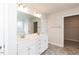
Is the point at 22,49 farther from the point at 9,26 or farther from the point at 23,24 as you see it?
the point at 9,26

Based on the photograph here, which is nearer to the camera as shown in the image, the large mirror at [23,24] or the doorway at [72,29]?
the large mirror at [23,24]

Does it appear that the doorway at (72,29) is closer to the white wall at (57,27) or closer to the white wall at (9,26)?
the white wall at (57,27)

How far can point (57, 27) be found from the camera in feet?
13.8

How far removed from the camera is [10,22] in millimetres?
1177

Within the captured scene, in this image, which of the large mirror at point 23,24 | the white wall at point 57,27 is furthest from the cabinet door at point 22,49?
the white wall at point 57,27

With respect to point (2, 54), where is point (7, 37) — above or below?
above

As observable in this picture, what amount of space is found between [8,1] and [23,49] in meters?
1.14

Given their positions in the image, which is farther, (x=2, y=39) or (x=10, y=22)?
(x=10, y=22)

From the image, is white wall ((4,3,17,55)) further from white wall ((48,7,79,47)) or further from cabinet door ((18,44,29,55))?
white wall ((48,7,79,47))

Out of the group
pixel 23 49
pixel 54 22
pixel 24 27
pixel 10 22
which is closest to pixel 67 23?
pixel 54 22

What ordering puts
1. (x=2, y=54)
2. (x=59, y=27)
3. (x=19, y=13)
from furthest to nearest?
(x=59, y=27) → (x=19, y=13) → (x=2, y=54)

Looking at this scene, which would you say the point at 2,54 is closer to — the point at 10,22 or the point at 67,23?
the point at 10,22

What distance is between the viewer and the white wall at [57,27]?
155 inches

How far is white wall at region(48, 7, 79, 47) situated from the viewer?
393 centimetres
